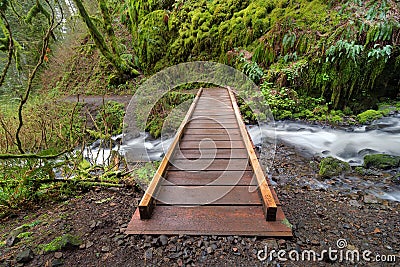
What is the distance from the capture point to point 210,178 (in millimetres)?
2699

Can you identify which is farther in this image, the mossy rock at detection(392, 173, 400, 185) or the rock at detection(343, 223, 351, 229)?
the mossy rock at detection(392, 173, 400, 185)

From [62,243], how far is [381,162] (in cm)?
497

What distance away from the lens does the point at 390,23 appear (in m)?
5.45

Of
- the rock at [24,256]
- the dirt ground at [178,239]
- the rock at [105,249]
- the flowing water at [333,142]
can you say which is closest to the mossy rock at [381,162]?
the flowing water at [333,142]

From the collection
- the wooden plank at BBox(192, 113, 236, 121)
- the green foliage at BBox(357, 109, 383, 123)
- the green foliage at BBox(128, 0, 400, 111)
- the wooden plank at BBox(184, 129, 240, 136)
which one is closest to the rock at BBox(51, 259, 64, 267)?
the wooden plank at BBox(184, 129, 240, 136)

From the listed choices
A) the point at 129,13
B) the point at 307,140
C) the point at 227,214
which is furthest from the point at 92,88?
the point at 227,214

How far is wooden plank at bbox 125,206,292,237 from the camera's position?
6.17 ft

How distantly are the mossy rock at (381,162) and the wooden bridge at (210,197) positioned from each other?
249 centimetres

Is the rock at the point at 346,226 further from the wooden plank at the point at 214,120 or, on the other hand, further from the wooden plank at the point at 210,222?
the wooden plank at the point at 214,120

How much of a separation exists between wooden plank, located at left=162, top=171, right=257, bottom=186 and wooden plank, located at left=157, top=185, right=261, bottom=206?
9 centimetres

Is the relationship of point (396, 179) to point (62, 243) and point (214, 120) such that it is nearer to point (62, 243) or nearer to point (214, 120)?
point (214, 120)

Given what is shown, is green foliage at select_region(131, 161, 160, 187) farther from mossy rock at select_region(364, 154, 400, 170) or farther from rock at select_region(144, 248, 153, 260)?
mossy rock at select_region(364, 154, 400, 170)

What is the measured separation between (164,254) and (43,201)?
1.91m

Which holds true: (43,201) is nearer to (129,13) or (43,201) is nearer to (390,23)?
(390,23)
